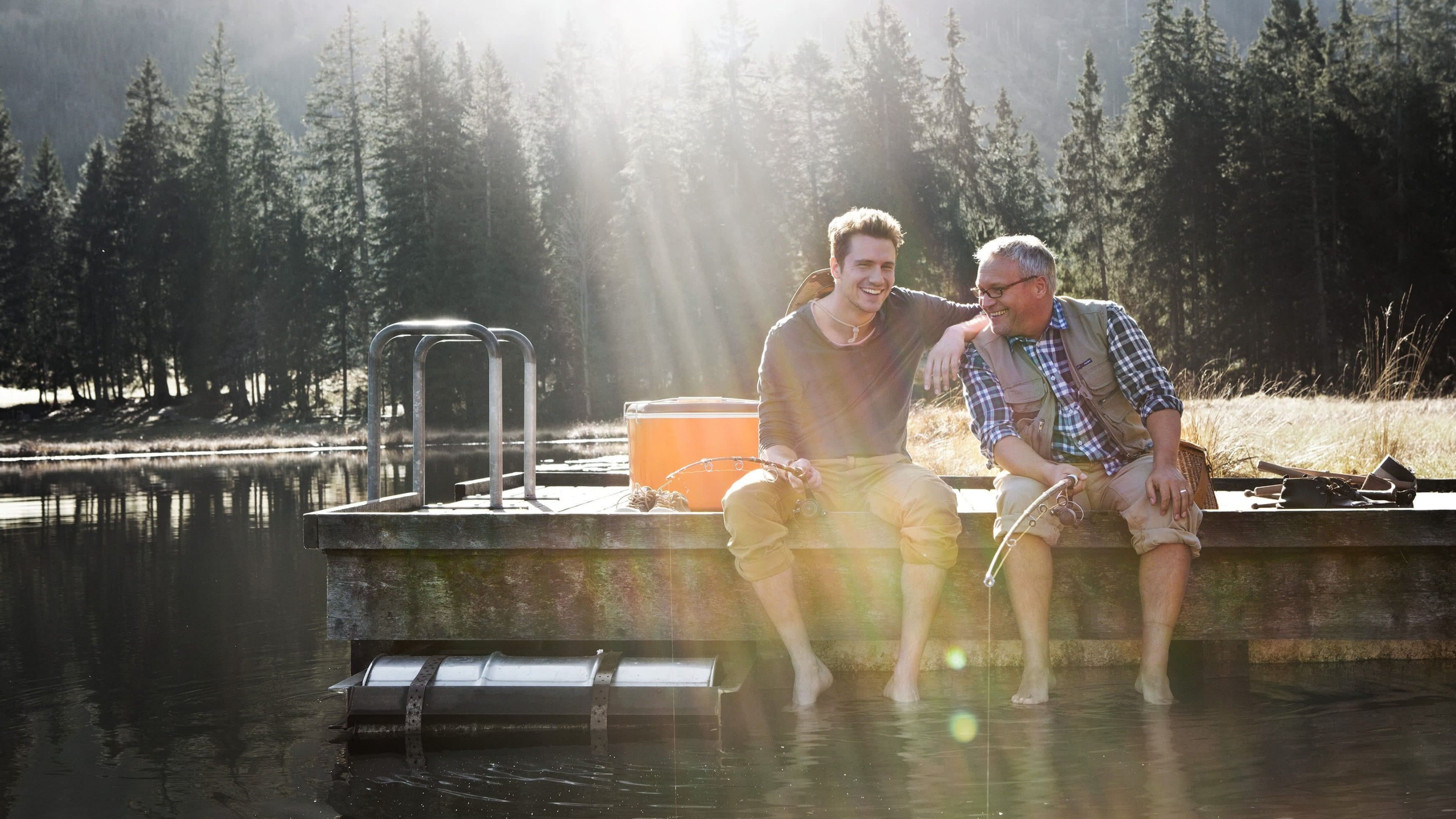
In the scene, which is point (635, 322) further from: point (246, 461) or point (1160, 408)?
point (1160, 408)

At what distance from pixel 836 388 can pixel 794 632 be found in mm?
908

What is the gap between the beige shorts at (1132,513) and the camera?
4480 millimetres

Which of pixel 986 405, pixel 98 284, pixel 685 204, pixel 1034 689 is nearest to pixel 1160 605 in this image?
pixel 1034 689

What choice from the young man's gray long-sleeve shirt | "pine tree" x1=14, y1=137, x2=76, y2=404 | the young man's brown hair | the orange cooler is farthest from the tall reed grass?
"pine tree" x1=14, y1=137, x2=76, y2=404

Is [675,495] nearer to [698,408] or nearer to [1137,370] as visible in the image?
[698,408]

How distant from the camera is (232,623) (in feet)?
23.1

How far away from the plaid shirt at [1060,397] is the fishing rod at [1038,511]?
0.96 ft

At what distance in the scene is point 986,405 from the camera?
15.5 ft

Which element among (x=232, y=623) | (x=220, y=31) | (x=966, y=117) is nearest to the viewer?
(x=232, y=623)

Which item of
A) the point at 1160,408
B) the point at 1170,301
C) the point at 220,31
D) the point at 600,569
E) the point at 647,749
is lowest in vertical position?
the point at 647,749

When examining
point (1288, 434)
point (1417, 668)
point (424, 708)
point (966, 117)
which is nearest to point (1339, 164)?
point (966, 117)

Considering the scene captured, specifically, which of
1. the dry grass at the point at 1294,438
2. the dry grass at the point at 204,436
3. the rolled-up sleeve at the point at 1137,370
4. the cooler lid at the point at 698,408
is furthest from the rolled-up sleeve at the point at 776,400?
the dry grass at the point at 204,436

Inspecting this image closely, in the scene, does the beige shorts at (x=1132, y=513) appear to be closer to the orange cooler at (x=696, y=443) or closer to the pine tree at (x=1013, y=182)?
the orange cooler at (x=696, y=443)

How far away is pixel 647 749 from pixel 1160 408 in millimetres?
2086
